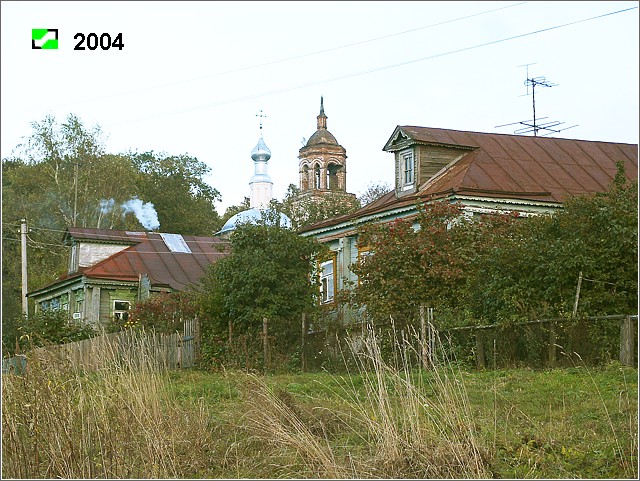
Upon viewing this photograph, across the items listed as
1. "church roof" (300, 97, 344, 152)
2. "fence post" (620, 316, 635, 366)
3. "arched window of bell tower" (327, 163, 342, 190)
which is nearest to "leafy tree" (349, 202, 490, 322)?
"fence post" (620, 316, 635, 366)

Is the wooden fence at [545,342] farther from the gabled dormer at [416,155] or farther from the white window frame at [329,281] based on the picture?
the white window frame at [329,281]

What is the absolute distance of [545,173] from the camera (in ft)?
98.4

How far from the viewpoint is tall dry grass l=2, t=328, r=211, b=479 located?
30.1 feet

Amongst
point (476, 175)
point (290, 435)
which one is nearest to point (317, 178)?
point (476, 175)

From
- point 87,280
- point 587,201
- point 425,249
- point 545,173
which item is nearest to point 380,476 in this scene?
point 587,201

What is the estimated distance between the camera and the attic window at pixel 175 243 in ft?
145

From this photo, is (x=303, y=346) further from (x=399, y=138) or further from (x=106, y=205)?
(x=106, y=205)

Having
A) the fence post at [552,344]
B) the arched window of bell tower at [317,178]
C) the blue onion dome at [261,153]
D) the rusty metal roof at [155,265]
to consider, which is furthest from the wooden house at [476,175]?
the blue onion dome at [261,153]

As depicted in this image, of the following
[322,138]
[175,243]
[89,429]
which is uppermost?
[322,138]

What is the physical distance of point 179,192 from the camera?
209 ft

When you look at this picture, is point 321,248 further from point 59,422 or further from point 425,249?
point 59,422

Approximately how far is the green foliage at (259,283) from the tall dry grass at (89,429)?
13.2 meters

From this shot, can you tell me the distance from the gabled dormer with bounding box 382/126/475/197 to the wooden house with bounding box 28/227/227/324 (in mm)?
11607

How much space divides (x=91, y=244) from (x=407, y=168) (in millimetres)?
17174
